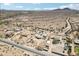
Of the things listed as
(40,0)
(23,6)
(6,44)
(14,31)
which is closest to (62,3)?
(40,0)

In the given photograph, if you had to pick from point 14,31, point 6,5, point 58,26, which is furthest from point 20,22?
point 58,26

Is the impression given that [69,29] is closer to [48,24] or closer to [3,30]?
[48,24]

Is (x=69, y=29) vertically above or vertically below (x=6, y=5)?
below

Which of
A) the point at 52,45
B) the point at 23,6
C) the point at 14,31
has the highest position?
the point at 23,6

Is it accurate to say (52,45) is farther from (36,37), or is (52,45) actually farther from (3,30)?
(3,30)

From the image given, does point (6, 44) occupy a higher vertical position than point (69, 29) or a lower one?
lower

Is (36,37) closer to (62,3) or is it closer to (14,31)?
(14,31)
